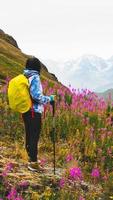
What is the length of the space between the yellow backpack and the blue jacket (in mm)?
110

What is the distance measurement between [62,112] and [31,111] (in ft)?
15.4

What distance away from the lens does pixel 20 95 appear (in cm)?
1037

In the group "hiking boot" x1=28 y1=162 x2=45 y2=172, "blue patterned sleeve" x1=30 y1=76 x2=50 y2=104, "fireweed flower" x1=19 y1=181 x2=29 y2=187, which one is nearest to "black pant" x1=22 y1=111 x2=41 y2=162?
"hiking boot" x1=28 y1=162 x2=45 y2=172

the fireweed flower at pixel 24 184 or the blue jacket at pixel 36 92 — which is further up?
the blue jacket at pixel 36 92

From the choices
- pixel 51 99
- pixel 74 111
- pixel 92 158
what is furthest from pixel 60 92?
pixel 51 99

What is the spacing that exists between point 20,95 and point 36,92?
13.2 inches

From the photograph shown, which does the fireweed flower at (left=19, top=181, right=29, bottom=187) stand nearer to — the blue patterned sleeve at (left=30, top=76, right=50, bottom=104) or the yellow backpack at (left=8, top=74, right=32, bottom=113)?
the yellow backpack at (left=8, top=74, right=32, bottom=113)

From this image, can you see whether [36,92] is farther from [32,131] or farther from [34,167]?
[34,167]

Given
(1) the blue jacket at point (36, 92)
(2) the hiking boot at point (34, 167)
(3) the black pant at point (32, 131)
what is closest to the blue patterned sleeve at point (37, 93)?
(1) the blue jacket at point (36, 92)

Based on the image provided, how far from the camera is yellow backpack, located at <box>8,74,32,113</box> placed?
10.4m

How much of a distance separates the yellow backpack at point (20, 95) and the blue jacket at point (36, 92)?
0.11 meters

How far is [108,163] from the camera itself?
12523mm

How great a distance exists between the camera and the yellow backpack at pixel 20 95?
34.1ft

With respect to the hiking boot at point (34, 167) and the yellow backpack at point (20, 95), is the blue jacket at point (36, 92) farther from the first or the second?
the hiking boot at point (34, 167)
